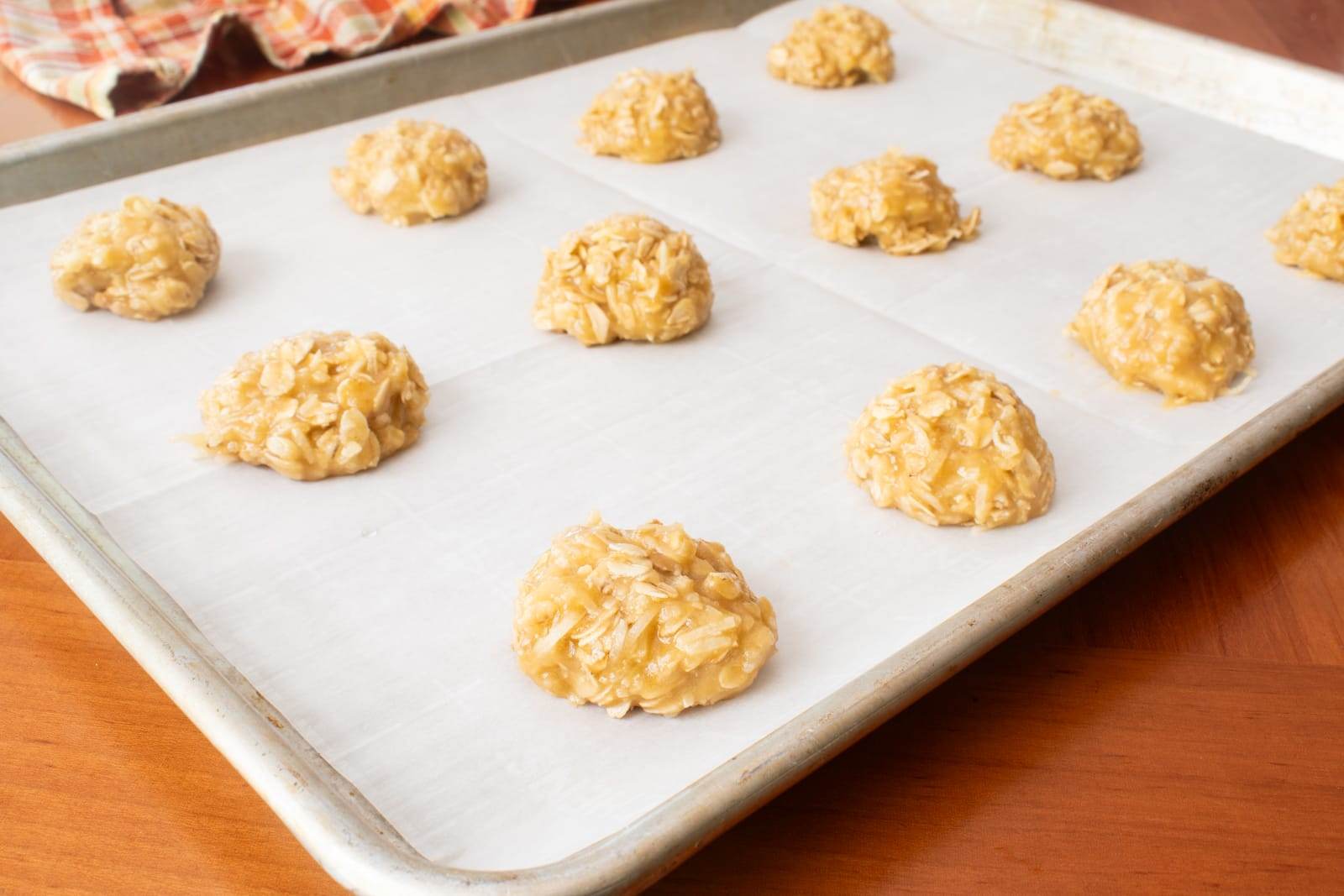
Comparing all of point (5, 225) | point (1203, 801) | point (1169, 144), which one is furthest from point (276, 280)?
point (1169, 144)

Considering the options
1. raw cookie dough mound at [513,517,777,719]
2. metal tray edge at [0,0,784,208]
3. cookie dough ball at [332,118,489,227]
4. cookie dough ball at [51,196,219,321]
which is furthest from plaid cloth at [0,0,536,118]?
raw cookie dough mound at [513,517,777,719]

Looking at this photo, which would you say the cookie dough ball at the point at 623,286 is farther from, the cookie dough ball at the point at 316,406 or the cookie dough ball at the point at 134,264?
the cookie dough ball at the point at 134,264

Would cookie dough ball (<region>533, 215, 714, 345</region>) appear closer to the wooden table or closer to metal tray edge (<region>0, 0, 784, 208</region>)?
the wooden table

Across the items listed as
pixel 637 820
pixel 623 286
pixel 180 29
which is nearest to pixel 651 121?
pixel 623 286

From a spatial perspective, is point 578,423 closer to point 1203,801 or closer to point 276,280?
point 276,280

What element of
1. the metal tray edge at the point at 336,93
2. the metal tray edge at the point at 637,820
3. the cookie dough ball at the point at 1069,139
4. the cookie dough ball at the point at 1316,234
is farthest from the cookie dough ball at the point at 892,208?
the metal tray edge at the point at 336,93

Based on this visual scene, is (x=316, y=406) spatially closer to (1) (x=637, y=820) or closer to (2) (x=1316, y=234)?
(1) (x=637, y=820)
